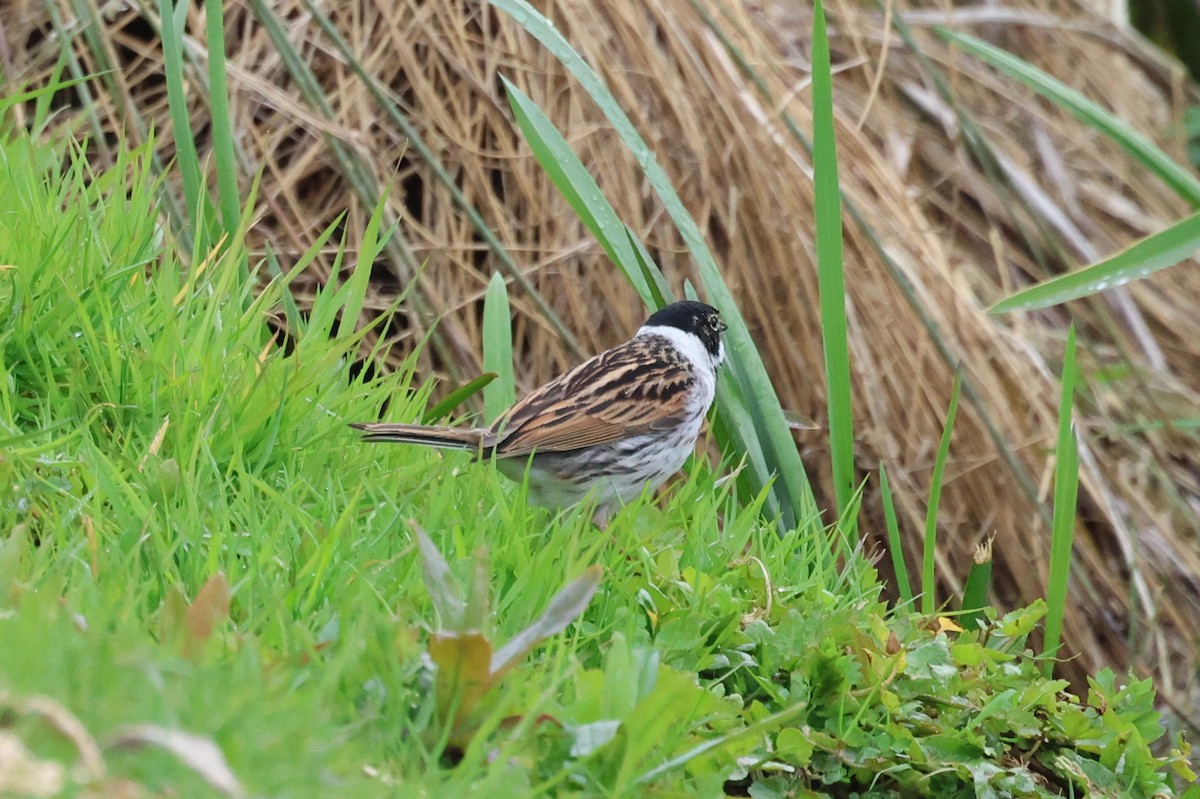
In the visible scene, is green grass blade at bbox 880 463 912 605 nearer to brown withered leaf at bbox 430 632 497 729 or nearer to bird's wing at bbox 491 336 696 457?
bird's wing at bbox 491 336 696 457

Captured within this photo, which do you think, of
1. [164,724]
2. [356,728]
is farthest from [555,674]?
[164,724]

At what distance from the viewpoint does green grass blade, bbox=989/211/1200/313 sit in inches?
107

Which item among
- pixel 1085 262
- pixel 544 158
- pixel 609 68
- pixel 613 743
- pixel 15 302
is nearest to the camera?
pixel 613 743

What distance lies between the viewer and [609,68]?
14.4ft

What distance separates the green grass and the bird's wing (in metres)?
0.14

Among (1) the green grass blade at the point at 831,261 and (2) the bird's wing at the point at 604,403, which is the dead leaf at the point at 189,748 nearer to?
(2) the bird's wing at the point at 604,403

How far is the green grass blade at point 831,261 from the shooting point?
3.07m

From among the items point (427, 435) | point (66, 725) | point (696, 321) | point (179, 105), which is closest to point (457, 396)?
point (427, 435)

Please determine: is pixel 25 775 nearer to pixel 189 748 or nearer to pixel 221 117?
pixel 189 748

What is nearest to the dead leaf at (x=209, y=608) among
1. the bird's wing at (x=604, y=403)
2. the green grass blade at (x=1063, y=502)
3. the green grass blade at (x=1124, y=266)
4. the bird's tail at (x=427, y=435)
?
the bird's tail at (x=427, y=435)

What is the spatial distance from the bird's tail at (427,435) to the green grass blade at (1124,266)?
114 centimetres

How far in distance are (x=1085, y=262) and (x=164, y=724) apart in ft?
15.3

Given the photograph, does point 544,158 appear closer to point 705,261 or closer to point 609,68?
point 705,261

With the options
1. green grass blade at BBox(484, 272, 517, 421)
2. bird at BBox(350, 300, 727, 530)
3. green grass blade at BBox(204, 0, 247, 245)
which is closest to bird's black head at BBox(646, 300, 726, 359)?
bird at BBox(350, 300, 727, 530)
